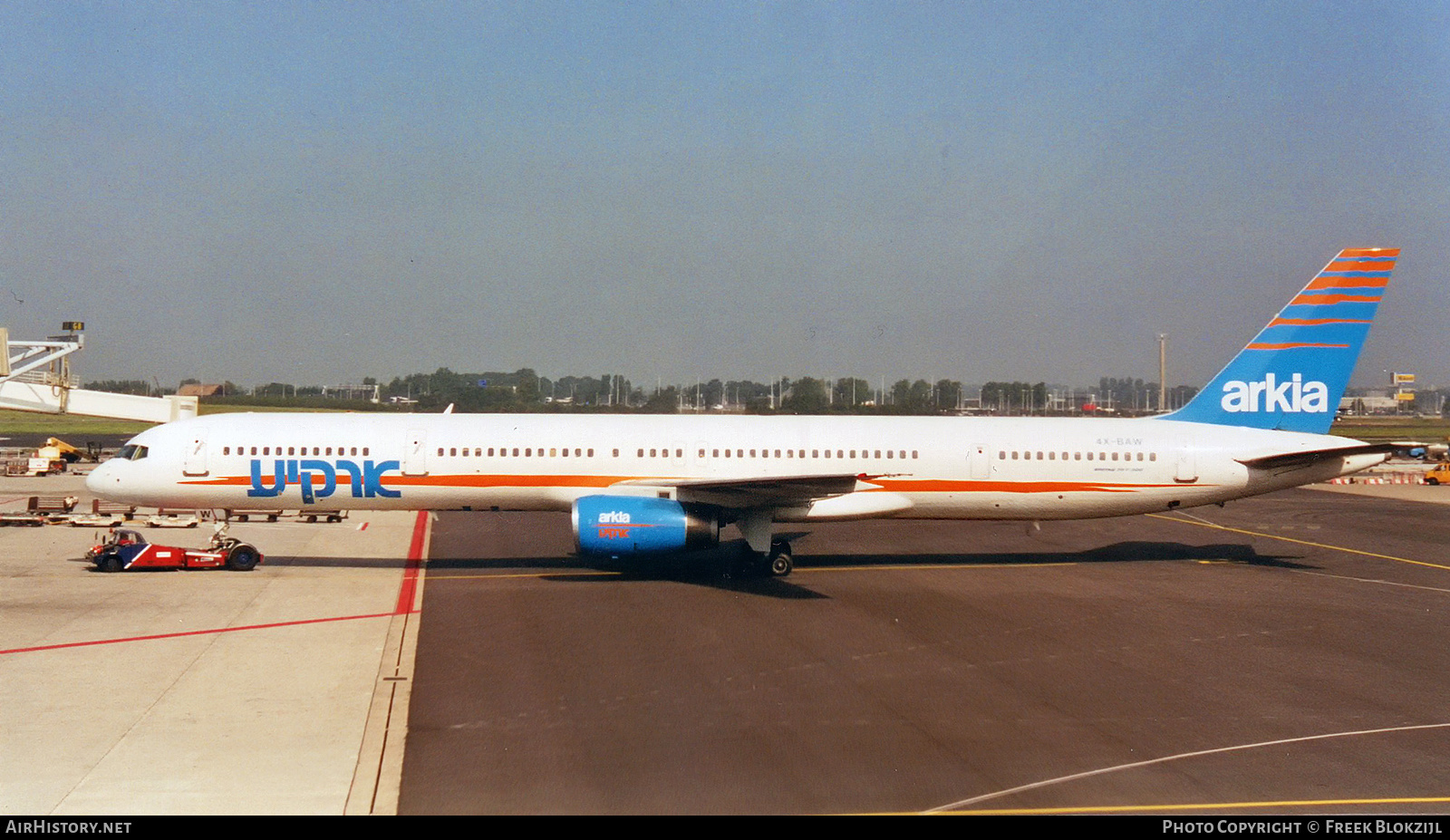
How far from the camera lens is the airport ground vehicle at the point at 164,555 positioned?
21.7 meters

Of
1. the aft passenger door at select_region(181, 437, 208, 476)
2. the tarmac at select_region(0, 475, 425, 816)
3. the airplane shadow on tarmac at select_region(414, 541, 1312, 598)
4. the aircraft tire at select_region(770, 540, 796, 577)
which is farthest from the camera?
the aft passenger door at select_region(181, 437, 208, 476)

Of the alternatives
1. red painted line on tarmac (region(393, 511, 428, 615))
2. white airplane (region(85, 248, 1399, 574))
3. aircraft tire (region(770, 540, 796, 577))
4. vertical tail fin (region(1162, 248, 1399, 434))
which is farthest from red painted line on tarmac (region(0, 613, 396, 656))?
vertical tail fin (region(1162, 248, 1399, 434))

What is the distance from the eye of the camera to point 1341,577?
23.5 m

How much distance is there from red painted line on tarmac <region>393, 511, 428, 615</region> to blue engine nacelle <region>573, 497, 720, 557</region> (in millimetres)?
3677

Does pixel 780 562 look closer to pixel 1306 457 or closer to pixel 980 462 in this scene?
pixel 980 462

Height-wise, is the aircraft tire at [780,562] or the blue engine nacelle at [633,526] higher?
the blue engine nacelle at [633,526]

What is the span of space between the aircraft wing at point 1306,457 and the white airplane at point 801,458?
2.3 inches

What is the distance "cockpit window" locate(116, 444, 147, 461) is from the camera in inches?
920

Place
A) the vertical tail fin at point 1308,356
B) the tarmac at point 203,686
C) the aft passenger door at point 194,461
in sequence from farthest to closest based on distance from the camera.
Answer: the vertical tail fin at point 1308,356
the aft passenger door at point 194,461
the tarmac at point 203,686

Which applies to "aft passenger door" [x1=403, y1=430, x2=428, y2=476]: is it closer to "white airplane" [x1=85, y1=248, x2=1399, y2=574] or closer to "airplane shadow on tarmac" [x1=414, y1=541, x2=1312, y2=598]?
"white airplane" [x1=85, y1=248, x2=1399, y2=574]

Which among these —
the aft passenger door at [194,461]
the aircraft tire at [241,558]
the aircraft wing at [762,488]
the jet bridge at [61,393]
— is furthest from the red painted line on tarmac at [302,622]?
the jet bridge at [61,393]

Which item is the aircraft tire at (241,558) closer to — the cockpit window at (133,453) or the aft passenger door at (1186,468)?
the cockpit window at (133,453)
